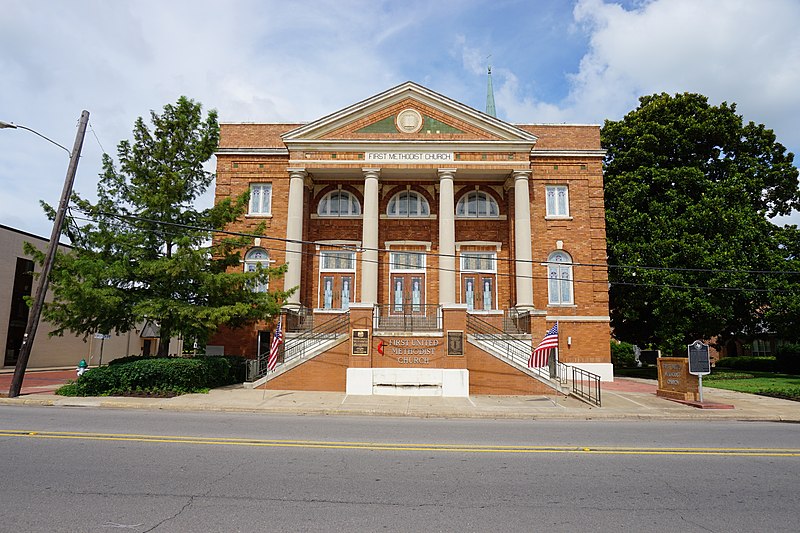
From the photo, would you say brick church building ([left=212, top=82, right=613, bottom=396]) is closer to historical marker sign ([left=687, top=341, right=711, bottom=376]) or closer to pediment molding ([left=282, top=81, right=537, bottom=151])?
pediment molding ([left=282, top=81, right=537, bottom=151])

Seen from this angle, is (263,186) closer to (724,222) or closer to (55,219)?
(55,219)

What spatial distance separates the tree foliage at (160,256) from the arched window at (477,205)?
11.0 metres

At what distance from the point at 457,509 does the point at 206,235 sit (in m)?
15.8

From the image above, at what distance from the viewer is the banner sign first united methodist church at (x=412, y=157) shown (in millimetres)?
25062

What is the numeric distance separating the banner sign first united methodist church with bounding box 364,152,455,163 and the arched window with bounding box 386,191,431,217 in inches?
102

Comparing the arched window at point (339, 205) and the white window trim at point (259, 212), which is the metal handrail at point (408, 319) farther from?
the white window trim at point (259, 212)

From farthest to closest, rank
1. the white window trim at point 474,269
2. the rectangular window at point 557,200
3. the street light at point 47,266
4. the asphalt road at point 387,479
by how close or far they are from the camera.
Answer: the rectangular window at point 557,200, the white window trim at point 474,269, the street light at point 47,266, the asphalt road at point 387,479

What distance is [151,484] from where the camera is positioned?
6.41m

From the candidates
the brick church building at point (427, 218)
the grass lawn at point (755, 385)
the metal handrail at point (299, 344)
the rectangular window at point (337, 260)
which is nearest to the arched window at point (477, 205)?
the brick church building at point (427, 218)

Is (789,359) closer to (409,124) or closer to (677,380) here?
(677,380)

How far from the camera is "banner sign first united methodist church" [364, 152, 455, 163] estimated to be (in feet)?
82.2

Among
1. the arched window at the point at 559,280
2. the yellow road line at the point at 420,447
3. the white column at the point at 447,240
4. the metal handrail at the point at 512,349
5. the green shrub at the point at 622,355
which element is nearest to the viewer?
the yellow road line at the point at 420,447

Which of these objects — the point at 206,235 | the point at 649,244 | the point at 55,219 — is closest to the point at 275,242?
the point at 206,235

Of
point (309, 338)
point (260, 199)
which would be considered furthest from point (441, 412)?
point (260, 199)
